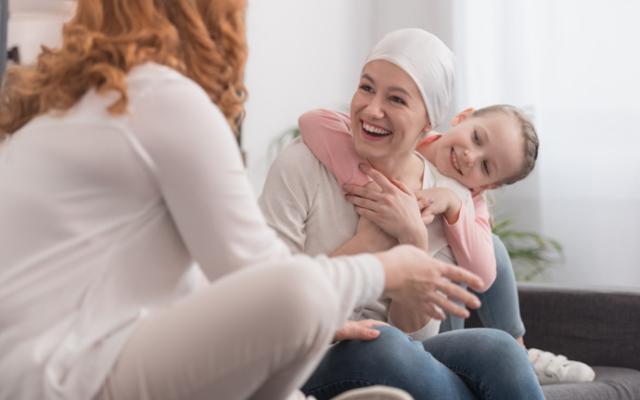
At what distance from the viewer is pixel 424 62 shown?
203cm

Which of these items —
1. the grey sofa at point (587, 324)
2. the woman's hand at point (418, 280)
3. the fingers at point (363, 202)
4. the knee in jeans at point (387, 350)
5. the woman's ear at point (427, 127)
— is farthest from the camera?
the grey sofa at point (587, 324)

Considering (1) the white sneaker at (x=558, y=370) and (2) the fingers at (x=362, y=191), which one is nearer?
(2) the fingers at (x=362, y=191)

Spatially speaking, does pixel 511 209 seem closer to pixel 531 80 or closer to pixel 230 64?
pixel 531 80

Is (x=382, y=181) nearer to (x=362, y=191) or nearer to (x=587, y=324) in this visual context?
(x=362, y=191)

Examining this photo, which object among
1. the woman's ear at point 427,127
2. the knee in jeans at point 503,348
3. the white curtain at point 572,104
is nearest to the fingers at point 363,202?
the woman's ear at point 427,127

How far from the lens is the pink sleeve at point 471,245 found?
6.84 ft

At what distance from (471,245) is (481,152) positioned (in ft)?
0.76

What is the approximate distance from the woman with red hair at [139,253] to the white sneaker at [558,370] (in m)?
1.20

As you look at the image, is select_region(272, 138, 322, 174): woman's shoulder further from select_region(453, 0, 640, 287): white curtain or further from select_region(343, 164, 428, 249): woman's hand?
select_region(453, 0, 640, 287): white curtain

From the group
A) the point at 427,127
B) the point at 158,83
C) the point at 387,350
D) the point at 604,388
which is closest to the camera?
the point at 158,83

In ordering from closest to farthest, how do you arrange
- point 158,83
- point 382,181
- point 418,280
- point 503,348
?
point 158,83 < point 418,280 < point 503,348 < point 382,181

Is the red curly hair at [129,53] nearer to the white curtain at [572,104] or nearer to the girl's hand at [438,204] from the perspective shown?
the girl's hand at [438,204]

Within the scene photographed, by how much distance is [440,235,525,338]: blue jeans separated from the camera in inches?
94.7

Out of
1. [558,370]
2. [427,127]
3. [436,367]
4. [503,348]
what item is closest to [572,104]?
[558,370]
